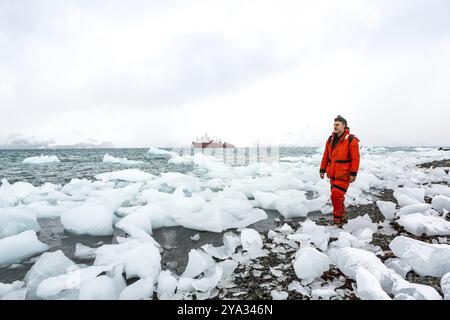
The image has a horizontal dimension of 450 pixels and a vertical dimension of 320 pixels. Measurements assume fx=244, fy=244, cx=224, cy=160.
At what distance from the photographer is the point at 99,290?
2.03 meters

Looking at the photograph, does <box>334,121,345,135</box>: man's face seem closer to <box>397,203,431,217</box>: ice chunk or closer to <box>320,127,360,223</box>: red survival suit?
<box>320,127,360,223</box>: red survival suit

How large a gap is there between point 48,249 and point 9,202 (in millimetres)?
3095

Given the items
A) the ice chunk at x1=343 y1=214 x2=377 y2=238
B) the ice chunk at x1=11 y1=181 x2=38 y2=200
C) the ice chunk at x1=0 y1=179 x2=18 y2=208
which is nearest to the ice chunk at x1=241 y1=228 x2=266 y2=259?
the ice chunk at x1=343 y1=214 x2=377 y2=238

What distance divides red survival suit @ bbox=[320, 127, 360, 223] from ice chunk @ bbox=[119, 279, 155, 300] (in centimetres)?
315

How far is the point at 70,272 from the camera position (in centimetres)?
230

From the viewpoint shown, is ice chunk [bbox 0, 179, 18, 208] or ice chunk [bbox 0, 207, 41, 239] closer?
ice chunk [bbox 0, 207, 41, 239]

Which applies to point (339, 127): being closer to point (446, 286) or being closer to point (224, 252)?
point (446, 286)

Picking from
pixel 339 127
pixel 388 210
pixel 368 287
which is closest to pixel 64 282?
pixel 368 287

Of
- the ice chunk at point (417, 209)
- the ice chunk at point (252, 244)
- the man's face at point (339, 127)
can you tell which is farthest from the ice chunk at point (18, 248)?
the ice chunk at point (417, 209)

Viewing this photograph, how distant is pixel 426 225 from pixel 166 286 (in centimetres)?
355

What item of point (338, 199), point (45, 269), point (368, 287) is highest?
point (338, 199)

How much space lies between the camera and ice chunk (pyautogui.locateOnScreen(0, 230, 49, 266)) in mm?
2771
